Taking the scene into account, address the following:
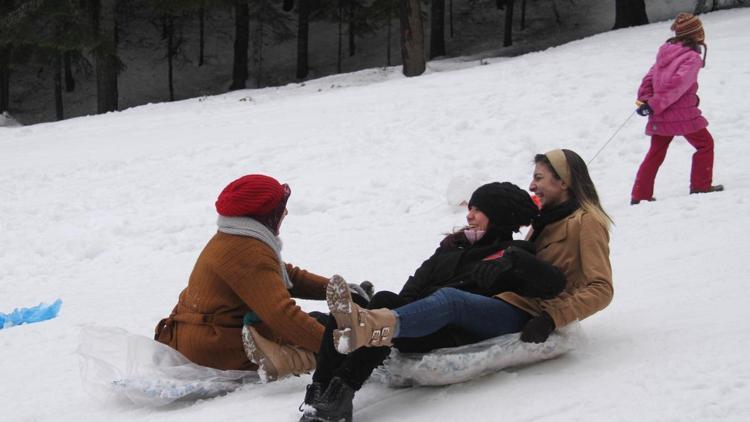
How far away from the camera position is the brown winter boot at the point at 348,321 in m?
2.96

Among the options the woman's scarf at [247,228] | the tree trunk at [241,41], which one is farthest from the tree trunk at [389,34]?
the woman's scarf at [247,228]

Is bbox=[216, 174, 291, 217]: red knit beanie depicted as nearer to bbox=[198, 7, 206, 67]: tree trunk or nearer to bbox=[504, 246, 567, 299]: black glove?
bbox=[504, 246, 567, 299]: black glove

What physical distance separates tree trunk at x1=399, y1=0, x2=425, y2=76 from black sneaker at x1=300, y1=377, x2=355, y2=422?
15.5 meters

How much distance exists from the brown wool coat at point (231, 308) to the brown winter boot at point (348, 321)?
0.76 m

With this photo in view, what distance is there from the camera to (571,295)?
3.56 metres

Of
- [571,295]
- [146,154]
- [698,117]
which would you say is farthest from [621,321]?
[146,154]

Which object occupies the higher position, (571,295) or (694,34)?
(694,34)

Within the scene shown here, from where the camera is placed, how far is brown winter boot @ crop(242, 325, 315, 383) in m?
3.83

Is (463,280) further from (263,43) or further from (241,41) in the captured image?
(263,43)

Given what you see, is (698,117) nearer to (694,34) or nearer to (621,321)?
(694,34)

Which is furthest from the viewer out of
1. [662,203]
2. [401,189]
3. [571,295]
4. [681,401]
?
[401,189]

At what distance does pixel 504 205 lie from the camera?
368 centimetres

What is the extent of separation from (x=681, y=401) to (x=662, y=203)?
166 inches

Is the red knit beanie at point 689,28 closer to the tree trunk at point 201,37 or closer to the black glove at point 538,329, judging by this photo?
the black glove at point 538,329
